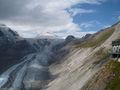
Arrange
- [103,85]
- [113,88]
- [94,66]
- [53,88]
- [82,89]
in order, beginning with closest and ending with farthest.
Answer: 1. [113,88]
2. [103,85]
3. [82,89]
4. [94,66]
5. [53,88]

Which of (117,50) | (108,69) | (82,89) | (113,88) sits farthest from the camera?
(117,50)

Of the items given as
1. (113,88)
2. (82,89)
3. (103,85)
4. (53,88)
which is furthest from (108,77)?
(53,88)

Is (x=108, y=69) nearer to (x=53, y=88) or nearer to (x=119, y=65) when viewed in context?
(x=119, y=65)

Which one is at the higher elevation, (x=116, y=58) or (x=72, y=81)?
(x=116, y=58)

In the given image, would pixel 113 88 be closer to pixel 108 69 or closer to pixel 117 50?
pixel 108 69

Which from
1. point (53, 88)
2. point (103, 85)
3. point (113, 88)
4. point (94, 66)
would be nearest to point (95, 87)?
point (103, 85)

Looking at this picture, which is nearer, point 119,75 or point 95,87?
point 119,75

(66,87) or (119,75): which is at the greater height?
(119,75)

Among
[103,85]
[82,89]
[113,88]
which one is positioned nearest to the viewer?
[113,88]

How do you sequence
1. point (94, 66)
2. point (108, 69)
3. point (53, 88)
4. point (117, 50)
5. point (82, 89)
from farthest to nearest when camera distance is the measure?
point (53, 88)
point (94, 66)
point (117, 50)
point (82, 89)
point (108, 69)
